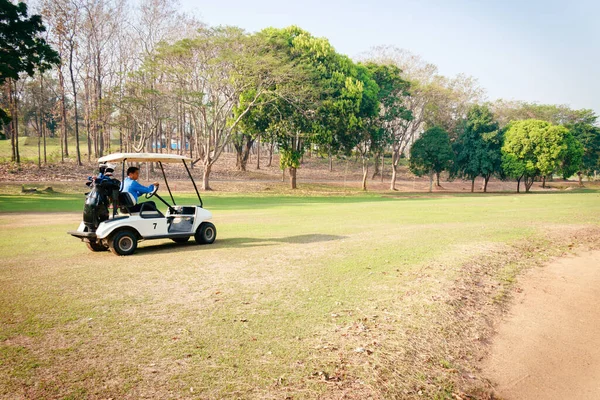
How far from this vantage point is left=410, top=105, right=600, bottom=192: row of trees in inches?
2088

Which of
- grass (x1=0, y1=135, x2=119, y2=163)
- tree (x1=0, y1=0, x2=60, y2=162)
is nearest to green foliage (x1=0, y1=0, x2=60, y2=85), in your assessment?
tree (x1=0, y1=0, x2=60, y2=162)

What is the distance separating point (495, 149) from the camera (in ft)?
182

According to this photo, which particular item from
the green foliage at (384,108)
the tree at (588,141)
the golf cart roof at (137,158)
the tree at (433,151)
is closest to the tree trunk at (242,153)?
the green foliage at (384,108)

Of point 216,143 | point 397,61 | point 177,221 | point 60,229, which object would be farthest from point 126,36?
point 177,221

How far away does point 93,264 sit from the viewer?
877 cm

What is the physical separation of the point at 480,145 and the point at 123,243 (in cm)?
5393

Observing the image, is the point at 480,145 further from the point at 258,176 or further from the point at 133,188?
the point at 133,188

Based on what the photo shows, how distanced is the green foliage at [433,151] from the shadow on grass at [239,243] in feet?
147

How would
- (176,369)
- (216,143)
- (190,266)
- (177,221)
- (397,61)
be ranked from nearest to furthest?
(176,369) < (190,266) < (177,221) < (216,143) < (397,61)

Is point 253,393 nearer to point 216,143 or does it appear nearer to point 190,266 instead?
point 190,266

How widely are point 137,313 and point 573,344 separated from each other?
629cm

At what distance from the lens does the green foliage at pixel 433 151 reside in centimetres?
5369

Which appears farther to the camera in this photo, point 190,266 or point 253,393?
point 190,266

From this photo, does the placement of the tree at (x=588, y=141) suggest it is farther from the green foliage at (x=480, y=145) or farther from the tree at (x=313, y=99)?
the tree at (x=313, y=99)
